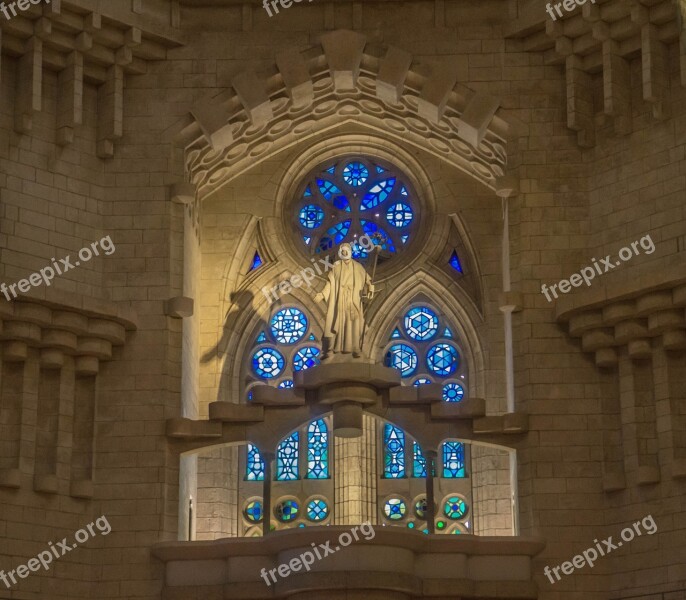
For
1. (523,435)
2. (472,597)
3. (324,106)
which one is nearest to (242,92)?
(324,106)

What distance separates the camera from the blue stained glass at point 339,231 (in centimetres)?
2380

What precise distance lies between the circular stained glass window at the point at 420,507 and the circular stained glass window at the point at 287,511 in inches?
65.6

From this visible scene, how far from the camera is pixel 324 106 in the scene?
70.3ft

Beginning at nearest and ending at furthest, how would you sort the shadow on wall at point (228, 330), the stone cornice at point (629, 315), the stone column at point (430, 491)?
1. the stone cornice at point (629, 315)
2. the stone column at point (430, 491)
3. the shadow on wall at point (228, 330)

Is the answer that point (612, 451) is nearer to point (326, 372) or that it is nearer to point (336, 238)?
point (326, 372)

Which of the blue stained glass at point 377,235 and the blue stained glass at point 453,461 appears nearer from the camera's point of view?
the blue stained glass at point 453,461

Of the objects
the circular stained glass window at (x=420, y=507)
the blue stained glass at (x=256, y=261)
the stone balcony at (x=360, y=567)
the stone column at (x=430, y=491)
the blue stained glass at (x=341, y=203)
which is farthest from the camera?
the blue stained glass at (x=341, y=203)

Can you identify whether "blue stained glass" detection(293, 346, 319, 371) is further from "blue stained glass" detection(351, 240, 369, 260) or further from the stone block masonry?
the stone block masonry

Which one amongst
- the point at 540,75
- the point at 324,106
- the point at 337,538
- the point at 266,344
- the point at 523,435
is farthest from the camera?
the point at 266,344

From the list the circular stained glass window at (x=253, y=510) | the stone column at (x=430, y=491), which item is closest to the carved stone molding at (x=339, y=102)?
the stone column at (x=430, y=491)

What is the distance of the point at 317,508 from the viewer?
889 inches

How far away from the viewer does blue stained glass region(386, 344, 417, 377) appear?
23.2 meters

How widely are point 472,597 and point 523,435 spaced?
2049mm

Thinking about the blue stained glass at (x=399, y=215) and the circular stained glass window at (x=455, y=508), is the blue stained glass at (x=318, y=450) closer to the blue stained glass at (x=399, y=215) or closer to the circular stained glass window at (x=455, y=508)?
the circular stained glass window at (x=455, y=508)
